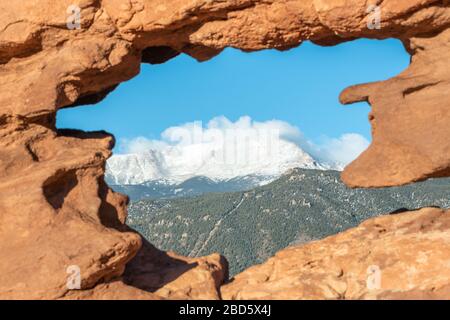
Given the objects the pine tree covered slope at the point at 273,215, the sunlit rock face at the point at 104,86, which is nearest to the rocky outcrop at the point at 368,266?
the sunlit rock face at the point at 104,86

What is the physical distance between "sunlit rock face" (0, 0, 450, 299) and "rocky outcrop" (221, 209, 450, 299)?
17 centimetres

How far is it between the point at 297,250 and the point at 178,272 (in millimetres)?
3451

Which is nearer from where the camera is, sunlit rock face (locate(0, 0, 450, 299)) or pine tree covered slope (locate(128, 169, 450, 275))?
sunlit rock face (locate(0, 0, 450, 299))

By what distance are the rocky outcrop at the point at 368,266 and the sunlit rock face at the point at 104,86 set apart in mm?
167

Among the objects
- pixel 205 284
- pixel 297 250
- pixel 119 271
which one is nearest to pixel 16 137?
pixel 119 271

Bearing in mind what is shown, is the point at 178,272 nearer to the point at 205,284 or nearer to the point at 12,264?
the point at 205,284

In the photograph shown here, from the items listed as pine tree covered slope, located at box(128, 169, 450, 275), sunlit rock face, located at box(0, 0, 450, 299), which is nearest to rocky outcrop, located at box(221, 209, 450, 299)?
sunlit rock face, located at box(0, 0, 450, 299)

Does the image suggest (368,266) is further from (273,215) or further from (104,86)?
(273,215)

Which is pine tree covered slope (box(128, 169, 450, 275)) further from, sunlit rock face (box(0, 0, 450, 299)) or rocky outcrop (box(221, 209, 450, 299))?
sunlit rock face (box(0, 0, 450, 299))

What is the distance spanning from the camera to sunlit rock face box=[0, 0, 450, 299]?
18.1m

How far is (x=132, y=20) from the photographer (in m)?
20.6

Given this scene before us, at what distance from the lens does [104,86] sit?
73.5 ft

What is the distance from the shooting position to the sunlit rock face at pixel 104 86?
1809cm

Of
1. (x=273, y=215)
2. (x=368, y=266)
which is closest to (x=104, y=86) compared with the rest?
(x=368, y=266)
